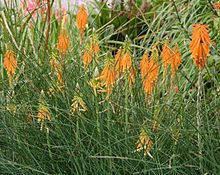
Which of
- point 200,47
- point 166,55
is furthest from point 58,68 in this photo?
point 200,47

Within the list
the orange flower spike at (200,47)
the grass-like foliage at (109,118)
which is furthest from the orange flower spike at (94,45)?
the orange flower spike at (200,47)

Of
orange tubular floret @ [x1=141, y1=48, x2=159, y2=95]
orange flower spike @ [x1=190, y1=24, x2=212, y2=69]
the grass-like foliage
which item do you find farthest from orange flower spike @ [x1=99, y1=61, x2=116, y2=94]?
orange flower spike @ [x1=190, y1=24, x2=212, y2=69]

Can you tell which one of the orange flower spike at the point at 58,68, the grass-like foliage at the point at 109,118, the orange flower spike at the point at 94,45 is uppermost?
the orange flower spike at the point at 94,45

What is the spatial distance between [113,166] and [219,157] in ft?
1.41

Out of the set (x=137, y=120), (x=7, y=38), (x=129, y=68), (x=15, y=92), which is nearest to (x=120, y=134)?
(x=137, y=120)

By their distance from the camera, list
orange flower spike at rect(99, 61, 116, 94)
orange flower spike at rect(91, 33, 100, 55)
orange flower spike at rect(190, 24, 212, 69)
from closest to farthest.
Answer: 1. orange flower spike at rect(190, 24, 212, 69)
2. orange flower spike at rect(99, 61, 116, 94)
3. orange flower spike at rect(91, 33, 100, 55)

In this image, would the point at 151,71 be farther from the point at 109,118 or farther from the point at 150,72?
the point at 109,118

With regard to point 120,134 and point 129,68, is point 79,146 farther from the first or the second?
point 129,68

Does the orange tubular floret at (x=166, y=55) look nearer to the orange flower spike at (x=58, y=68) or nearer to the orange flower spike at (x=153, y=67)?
the orange flower spike at (x=153, y=67)

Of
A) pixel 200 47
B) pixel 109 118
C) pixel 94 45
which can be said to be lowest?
pixel 109 118

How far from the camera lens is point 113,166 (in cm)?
256

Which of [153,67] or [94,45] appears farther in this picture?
[94,45]

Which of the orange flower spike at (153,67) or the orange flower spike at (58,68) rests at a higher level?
the orange flower spike at (153,67)

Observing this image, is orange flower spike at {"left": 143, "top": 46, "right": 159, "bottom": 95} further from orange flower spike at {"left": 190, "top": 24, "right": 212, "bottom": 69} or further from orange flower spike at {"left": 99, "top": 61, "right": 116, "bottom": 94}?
orange flower spike at {"left": 190, "top": 24, "right": 212, "bottom": 69}
